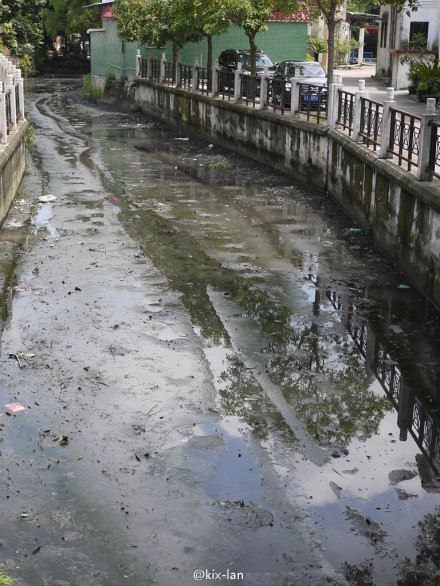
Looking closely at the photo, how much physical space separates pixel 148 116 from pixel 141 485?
29742 mm

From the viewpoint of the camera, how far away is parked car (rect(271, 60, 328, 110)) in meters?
20.5

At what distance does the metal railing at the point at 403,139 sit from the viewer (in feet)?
39.4

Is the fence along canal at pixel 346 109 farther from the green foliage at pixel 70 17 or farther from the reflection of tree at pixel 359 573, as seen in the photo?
the green foliage at pixel 70 17

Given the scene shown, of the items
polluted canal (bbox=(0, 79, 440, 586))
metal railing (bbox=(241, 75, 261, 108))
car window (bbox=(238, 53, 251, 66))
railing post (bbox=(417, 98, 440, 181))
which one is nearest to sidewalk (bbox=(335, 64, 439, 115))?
metal railing (bbox=(241, 75, 261, 108))

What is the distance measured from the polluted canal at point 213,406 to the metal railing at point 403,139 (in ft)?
5.08

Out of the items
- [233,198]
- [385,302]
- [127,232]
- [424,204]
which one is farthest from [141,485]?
[233,198]

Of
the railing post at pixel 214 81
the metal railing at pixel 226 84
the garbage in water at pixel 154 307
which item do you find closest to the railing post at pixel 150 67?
the metal railing at pixel 226 84

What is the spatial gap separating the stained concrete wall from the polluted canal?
471mm

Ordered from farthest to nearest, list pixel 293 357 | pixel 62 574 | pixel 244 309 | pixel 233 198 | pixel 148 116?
pixel 148 116 < pixel 233 198 < pixel 244 309 < pixel 293 357 < pixel 62 574

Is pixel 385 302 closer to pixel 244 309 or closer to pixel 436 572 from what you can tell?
pixel 244 309

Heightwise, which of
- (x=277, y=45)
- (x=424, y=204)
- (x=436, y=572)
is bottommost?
(x=436, y=572)

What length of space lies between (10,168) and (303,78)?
11.2m

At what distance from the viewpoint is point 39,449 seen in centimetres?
655

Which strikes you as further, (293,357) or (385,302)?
(385,302)
